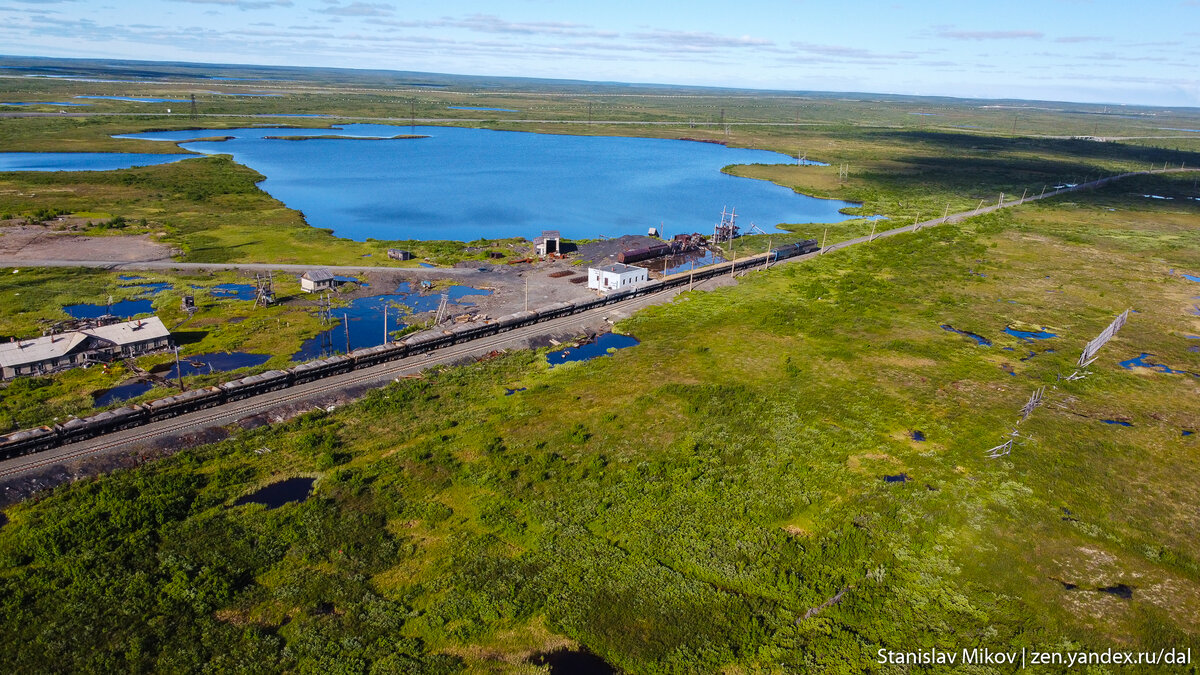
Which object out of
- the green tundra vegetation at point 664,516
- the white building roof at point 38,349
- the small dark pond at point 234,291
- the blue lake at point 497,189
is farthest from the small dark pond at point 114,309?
the blue lake at point 497,189

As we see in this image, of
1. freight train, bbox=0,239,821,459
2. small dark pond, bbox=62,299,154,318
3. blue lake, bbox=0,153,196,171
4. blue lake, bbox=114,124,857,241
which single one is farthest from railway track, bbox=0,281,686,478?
blue lake, bbox=0,153,196,171

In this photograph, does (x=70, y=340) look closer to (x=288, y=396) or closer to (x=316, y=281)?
(x=288, y=396)

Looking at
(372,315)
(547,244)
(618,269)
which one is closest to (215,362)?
(372,315)

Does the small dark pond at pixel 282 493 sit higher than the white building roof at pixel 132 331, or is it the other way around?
the white building roof at pixel 132 331

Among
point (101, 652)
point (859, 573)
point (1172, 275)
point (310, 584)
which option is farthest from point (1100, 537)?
point (1172, 275)

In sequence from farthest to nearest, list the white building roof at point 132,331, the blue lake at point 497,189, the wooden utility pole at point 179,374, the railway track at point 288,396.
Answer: the blue lake at point 497,189, the white building roof at point 132,331, the wooden utility pole at point 179,374, the railway track at point 288,396

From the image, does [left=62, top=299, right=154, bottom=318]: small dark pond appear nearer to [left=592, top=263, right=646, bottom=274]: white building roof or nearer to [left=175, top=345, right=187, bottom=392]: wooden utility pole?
[left=175, top=345, right=187, bottom=392]: wooden utility pole

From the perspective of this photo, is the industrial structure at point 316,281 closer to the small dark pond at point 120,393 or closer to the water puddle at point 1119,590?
the small dark pond at point 120,393
